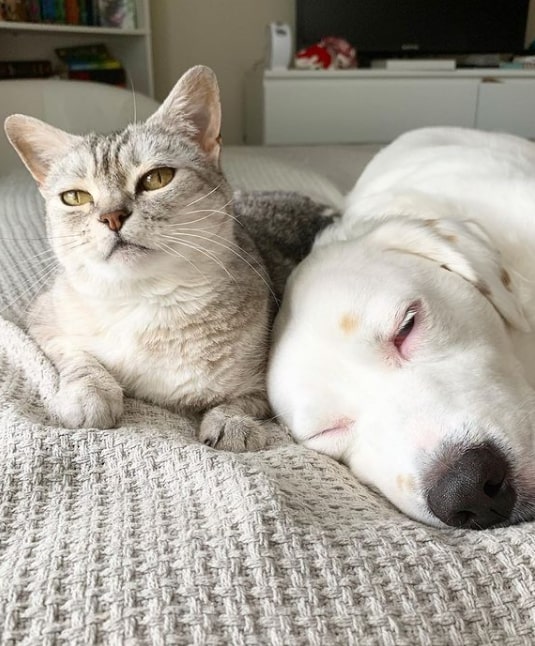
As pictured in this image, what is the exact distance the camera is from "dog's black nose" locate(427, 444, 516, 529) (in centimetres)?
88

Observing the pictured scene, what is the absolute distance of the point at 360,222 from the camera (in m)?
1.46

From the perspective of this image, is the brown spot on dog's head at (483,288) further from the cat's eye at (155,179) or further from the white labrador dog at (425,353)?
the cat's eye at (155,179)

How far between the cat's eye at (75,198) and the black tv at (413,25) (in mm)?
4478

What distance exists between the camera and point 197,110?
4.59 ft

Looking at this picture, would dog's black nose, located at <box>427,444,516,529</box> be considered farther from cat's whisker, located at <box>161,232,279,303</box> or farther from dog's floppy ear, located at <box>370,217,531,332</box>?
cat's whisker, located at <box>161,232,279,303</box>

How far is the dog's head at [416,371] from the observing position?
0.91 meters

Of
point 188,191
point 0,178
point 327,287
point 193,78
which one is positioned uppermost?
point 193,78

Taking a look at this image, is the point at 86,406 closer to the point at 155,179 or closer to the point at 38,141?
the point at 155,179

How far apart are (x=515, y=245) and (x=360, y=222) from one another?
329mm

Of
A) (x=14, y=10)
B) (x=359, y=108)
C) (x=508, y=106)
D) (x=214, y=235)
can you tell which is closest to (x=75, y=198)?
(x=214, y=235)

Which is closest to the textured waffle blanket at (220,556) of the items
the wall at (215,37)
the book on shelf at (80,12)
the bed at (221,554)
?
the bed at (221,554)

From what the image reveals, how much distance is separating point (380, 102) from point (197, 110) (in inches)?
153

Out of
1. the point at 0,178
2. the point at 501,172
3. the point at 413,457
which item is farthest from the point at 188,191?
the point at 0,178

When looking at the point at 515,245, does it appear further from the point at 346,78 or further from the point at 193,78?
the point at 346,78
